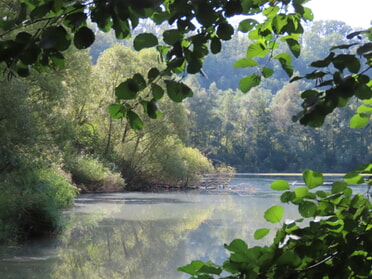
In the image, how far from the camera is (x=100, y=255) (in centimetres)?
706

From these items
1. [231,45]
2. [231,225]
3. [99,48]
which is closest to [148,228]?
[231,225]

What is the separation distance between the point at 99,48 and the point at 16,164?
53.1 m

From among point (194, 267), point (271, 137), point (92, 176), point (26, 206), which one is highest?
point (271, 137)

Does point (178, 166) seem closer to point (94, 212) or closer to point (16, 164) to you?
point (94, 212)

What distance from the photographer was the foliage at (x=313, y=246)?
1137mm

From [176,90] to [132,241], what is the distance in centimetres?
733

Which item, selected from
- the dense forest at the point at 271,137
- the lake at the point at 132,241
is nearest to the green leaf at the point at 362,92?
the lake at the point at 132,241

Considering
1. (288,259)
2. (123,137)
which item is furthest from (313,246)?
(123,137)

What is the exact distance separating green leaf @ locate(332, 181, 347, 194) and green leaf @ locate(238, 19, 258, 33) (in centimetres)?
46

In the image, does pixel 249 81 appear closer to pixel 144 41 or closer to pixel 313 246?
pixel 144 41

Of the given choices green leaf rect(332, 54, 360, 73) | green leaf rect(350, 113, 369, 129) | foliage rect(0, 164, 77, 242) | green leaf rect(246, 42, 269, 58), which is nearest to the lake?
foliage rect(0, 164, 77, 242)

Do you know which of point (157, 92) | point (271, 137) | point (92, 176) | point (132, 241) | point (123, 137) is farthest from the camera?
point (271, 137)

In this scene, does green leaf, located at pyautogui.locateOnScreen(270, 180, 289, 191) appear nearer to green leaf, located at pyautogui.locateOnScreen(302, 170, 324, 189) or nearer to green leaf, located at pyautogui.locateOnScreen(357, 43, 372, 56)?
green leaf, located at pyautogui.locateOnScreen(302, 170, 324, 189)

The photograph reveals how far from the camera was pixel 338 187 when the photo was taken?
1284mm
